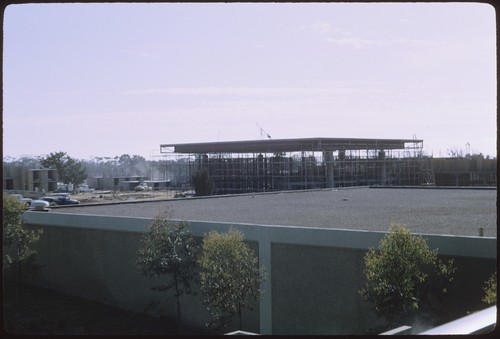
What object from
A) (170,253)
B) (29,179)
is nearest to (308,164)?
(29,179)

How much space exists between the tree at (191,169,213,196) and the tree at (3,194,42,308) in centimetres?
2174

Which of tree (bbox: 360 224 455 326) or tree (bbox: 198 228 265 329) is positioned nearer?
tree (bbox: 360 224 455 326)

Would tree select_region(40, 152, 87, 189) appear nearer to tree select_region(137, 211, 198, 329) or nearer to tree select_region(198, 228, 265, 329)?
tree select_region(137, 211, 198, 329)

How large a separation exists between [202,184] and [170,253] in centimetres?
2577

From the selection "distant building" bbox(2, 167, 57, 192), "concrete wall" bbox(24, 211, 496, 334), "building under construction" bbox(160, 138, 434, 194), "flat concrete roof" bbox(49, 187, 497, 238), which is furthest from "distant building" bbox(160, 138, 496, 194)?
"concrete wall" bbox(24, 211, 496, 334)

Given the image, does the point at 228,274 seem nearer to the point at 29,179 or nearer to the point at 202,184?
the point at 202,184

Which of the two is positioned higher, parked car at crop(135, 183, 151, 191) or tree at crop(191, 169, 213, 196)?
tree at crop(191, 169, 213, 196)

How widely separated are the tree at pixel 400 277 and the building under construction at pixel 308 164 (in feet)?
90.0

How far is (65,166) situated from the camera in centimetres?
5912

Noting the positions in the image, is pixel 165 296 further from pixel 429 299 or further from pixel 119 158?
pixel 119 158

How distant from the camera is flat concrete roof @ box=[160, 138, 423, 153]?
3650 centimetres

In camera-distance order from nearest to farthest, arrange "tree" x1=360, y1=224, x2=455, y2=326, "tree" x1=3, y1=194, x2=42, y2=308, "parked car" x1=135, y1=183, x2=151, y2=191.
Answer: "tree" x1=360, y1=224, x2=455, y2=326 → "tree" x1=3, y1=194, x2=42, y2=308 → "parked car" x1=135, y1=183, x2=151, y2=191

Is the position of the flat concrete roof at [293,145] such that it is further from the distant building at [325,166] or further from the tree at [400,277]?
the tree at [400,277]

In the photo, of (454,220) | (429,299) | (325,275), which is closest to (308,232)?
(325,275)
